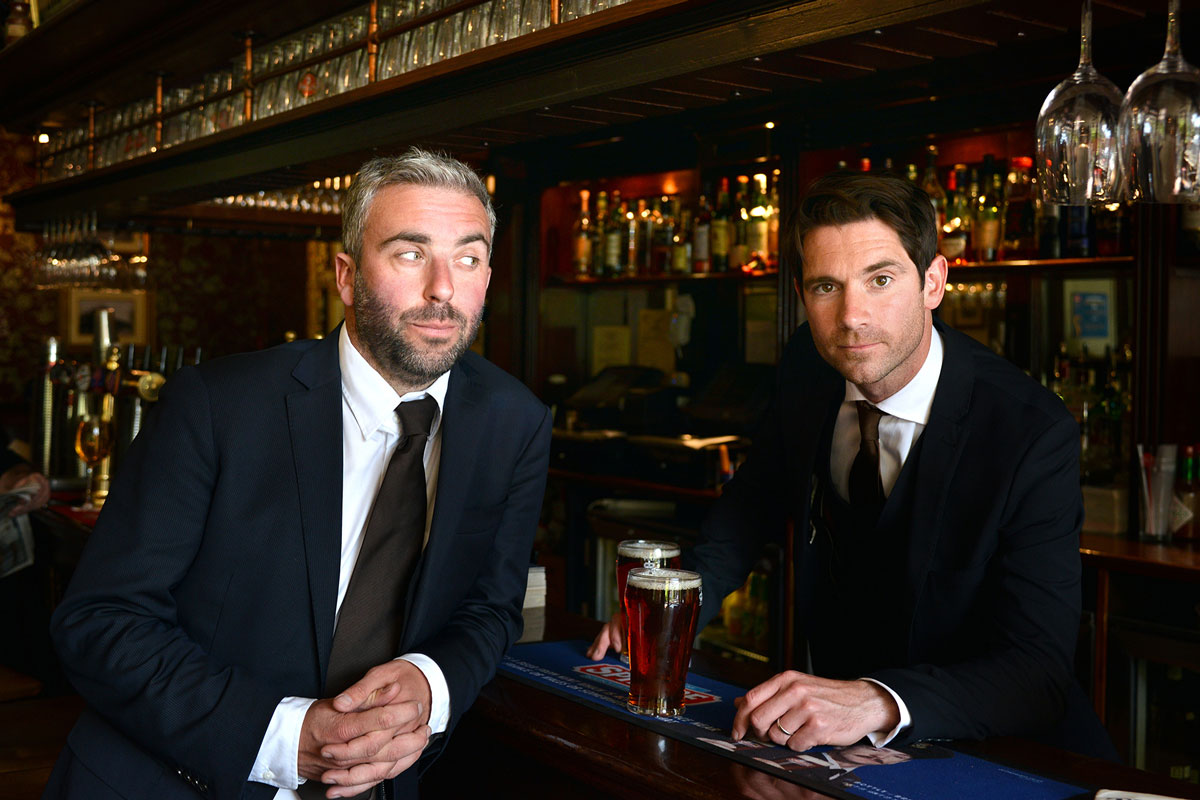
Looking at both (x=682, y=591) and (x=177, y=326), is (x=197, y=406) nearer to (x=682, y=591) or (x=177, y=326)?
(x=682, y=591)

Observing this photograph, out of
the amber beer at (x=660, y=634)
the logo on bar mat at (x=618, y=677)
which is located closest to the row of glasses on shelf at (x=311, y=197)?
the logo on bar mat at (x=618, y=677)

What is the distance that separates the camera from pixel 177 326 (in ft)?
32.1

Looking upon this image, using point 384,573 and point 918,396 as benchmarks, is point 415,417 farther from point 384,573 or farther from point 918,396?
point 918,396

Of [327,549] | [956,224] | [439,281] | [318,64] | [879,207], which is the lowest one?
[327,549]

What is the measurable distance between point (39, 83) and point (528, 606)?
15.4 ft

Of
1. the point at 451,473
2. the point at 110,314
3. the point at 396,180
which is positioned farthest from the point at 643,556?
the point at 110,314

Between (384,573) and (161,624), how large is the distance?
305mm

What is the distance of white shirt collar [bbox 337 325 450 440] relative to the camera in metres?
1.70

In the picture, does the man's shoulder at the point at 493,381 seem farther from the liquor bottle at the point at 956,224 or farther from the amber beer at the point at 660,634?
the liquor bottle at the point at 956,224

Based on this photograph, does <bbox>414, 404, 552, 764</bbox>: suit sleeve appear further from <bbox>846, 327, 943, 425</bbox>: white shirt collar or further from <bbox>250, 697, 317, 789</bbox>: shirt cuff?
<bbox>846, 327, 943, 425</bbox>: white shirt collar

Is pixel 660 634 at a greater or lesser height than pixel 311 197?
lesser

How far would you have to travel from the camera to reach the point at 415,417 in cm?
171

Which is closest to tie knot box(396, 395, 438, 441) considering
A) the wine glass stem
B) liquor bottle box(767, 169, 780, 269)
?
the wine glass stem

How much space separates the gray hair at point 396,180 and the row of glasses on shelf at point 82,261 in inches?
180
